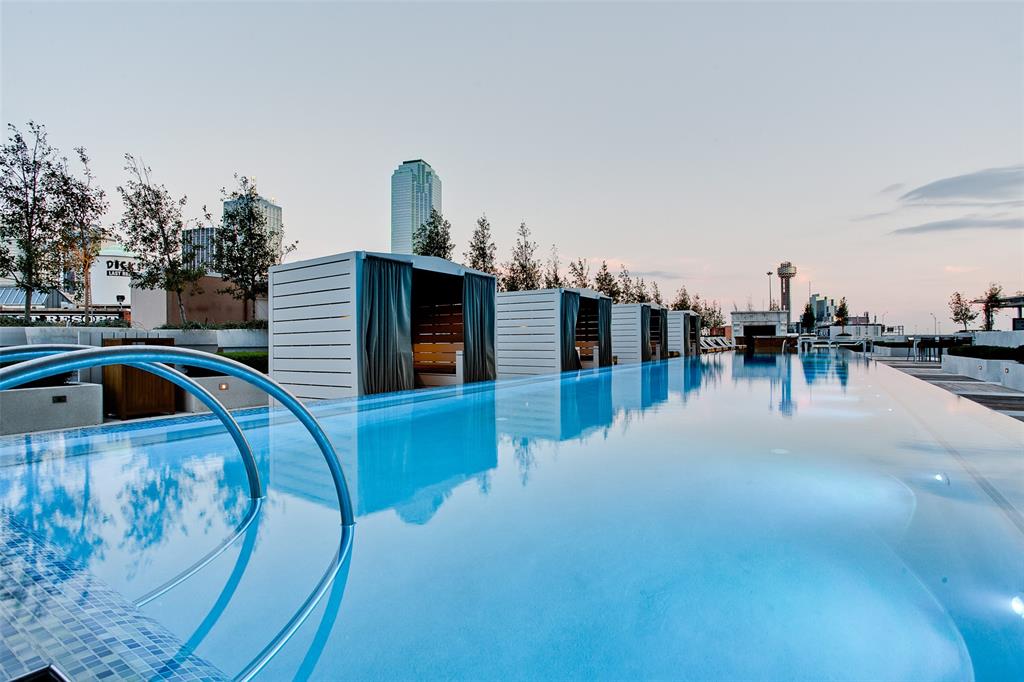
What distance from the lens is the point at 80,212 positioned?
1183 cm

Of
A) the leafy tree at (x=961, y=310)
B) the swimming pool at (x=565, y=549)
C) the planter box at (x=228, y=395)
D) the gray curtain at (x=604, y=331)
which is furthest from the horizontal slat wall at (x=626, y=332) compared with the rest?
the leafy tree at (x=961, y=310)

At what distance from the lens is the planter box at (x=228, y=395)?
7.67 metres

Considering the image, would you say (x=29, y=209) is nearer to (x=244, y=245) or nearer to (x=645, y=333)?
(x=244, y=245)

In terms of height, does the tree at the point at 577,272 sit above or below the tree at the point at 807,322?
above

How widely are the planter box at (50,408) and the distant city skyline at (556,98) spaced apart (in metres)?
Answer: 7.14

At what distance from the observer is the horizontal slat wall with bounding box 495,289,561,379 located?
12508 mm

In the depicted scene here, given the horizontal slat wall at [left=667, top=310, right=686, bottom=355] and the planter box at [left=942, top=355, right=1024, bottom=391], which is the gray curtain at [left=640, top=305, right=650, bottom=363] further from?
the planter box at [left=942, top=355, right=1024, bottom=391]

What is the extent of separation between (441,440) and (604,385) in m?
5.87

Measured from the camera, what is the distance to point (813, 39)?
1051 cm

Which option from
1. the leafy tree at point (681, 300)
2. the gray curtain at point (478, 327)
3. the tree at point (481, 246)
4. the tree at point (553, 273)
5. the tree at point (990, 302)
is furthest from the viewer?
the tree at point (990, 302)

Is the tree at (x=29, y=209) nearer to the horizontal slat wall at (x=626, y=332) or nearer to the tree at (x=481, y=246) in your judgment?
the tree at (x=481, y=246)

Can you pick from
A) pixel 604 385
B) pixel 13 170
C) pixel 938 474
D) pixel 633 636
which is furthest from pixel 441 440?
pixel 13 170

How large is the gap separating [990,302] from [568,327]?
53447 mm

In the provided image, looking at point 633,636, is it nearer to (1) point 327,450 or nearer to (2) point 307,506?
(1) point 327,450
